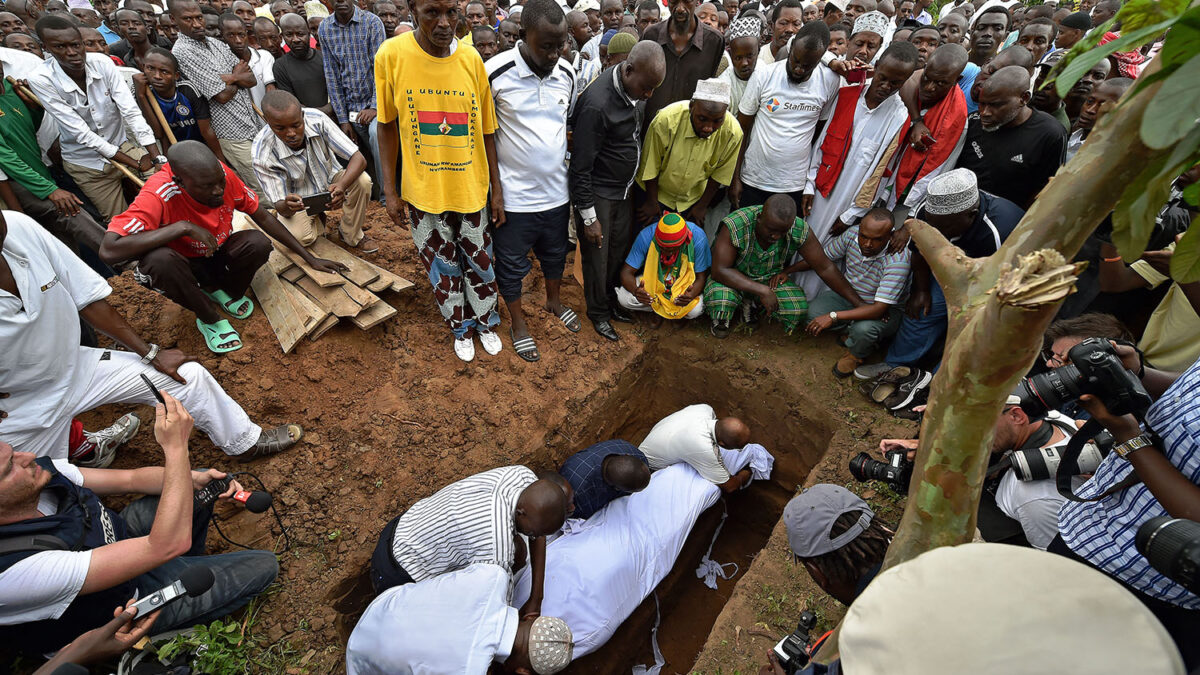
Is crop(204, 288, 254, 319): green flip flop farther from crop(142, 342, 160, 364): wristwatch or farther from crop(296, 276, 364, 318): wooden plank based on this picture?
crop(142, 342, 160, 364): wristwatch

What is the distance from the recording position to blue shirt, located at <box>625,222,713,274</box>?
14.5ft

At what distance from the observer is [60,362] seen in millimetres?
2600

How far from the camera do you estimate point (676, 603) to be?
13.7ft

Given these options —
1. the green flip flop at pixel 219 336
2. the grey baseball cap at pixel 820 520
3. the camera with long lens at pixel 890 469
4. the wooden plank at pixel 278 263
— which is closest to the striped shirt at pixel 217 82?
the wooden plank at pixel 278 263

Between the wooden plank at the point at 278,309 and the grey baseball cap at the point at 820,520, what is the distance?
319 cm

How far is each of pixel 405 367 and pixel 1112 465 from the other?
12.5ft

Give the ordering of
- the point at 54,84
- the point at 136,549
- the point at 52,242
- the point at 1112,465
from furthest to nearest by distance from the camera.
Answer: the point at 54,84
the point at 52,242
the point at 136,549
the point at 1112,465

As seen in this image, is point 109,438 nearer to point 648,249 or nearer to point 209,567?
point 209,567

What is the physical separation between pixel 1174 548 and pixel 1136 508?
1.89 ft

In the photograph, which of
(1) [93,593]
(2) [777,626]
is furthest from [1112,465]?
(1) [93,593]

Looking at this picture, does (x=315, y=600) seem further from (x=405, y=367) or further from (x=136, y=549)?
(x=405, y=367)

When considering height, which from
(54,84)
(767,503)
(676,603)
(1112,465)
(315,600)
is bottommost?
(676,603)

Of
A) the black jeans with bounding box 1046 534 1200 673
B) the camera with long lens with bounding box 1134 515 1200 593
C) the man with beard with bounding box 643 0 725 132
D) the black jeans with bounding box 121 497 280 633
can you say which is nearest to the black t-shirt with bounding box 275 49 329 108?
the man with beard with bounding box 643 0 725 132

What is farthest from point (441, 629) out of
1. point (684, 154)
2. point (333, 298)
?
point (684, 154)
